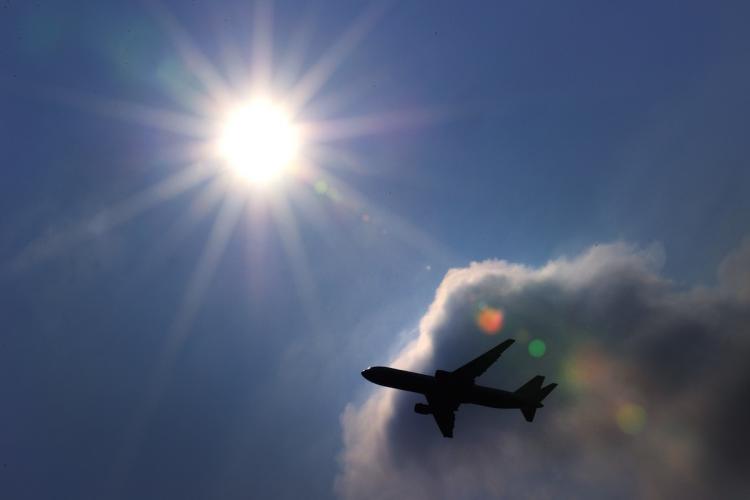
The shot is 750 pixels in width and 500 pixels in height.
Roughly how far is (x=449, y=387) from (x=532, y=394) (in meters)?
22.0

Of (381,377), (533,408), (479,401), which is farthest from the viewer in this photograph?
(533,408)

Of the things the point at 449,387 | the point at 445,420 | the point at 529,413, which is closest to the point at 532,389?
the point at 529,413

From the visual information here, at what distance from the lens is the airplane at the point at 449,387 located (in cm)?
6794

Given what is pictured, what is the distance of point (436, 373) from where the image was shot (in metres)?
69.9

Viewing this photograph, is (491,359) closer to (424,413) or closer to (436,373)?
(436,373)

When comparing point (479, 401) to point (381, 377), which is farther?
point (479, 401)

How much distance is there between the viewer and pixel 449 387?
69.4 m

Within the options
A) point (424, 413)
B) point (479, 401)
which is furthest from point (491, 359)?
point (424, 413)

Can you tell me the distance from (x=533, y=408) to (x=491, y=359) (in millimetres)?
19351

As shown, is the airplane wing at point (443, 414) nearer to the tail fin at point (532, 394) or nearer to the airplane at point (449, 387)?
the airplane at point (449, 387)

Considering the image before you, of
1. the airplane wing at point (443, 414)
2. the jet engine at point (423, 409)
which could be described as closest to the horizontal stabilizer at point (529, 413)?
the airplane wing at point (443, 414)

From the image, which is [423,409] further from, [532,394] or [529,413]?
[532,394]

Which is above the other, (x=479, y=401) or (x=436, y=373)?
(x=436, y=373)

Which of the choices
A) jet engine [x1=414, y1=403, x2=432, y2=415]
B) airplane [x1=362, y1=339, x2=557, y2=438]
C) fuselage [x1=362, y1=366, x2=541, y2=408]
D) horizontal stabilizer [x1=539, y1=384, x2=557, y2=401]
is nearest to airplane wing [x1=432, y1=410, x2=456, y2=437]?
airplane [x1=362, y1=339, x2=557, y2=438]
